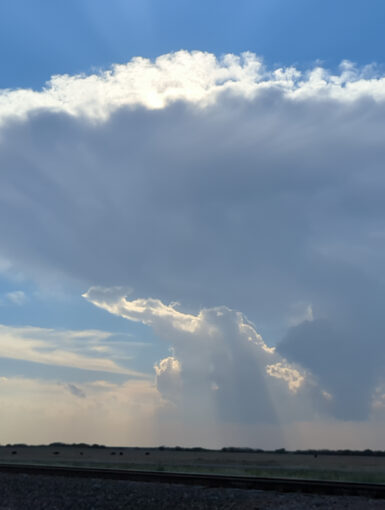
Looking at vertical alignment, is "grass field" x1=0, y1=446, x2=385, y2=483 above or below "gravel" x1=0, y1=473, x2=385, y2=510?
above

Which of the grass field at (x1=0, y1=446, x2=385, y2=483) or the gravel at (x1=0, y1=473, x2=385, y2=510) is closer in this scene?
the gravel at (x1=0, y1=473, x2=385, y2=510)

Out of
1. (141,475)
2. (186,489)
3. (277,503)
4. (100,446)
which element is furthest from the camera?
(100,446)

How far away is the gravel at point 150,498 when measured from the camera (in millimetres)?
17594

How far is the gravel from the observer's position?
693 inches

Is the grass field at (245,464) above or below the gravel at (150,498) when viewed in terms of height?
above

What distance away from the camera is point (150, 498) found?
64.2 feet

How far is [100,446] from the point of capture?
133875 millimetres

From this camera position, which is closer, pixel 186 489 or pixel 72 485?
pixel 186 489

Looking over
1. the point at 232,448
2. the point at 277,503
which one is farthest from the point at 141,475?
the point at 232,448

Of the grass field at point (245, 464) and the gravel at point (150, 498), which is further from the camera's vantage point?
the grass field at point (245, 464)

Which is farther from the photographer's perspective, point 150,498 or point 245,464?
point 245,464

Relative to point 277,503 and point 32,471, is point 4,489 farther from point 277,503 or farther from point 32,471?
point 277,503

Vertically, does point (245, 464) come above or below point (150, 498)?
above

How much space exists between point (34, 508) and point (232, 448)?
102m
